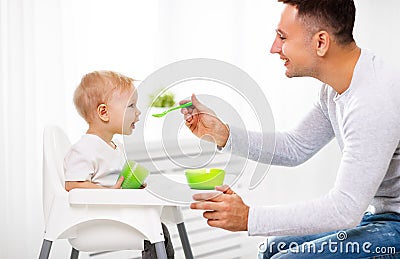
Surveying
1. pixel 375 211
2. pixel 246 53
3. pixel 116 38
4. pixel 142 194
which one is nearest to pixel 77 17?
pixel 116 38

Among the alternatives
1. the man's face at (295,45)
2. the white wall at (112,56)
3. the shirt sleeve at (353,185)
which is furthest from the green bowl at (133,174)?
the man's face at (295,45)

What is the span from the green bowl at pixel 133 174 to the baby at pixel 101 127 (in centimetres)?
6

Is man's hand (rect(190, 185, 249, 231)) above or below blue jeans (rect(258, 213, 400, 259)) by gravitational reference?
above

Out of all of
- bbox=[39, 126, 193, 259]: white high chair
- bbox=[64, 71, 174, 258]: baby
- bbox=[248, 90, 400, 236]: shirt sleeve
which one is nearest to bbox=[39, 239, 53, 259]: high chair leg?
bbox=[39, 126, 193, 259]: white high chair

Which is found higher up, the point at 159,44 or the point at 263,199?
the point at 159,44

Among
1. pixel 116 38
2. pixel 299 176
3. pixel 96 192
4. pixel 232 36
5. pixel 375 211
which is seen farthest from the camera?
pixel 299 176

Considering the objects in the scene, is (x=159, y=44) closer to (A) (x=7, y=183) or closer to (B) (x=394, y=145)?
(A) (x=7, y=183)

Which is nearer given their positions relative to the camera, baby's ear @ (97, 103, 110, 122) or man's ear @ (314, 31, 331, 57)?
man's ear @ (314, 31, 331, 57)

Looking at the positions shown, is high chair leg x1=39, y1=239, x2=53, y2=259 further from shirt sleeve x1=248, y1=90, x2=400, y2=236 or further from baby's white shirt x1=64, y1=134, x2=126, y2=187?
shirt sleeve x1=248, y1=90, x2=400, y2=236

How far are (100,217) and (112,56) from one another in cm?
101

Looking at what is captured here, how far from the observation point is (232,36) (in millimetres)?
2744

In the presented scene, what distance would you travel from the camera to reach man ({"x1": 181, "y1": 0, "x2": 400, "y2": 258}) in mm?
1383

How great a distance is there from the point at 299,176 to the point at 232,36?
727 millimetres

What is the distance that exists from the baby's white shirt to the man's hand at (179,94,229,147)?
0.22 metres
